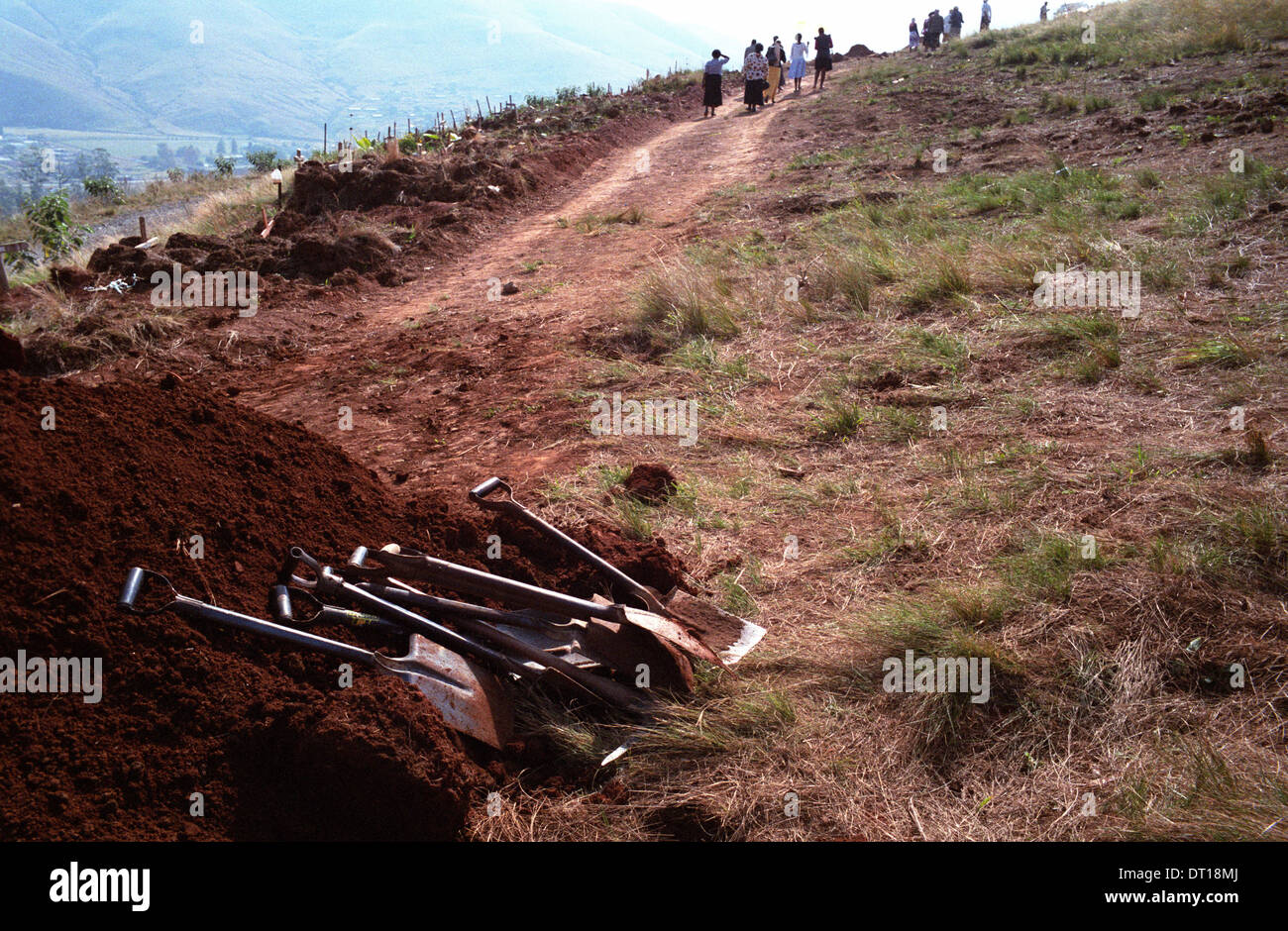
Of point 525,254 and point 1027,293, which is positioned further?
point 525,254

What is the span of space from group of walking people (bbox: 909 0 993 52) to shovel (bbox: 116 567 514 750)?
113ft

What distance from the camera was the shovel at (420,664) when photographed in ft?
10.2

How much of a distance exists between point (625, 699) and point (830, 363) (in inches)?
156

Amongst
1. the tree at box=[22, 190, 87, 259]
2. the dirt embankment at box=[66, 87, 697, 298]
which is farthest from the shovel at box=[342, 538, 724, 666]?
the tree at box=[22, 190, 87, 259]

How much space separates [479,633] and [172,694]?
1.14m

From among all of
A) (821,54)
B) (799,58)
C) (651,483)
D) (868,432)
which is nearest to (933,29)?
(799,58)

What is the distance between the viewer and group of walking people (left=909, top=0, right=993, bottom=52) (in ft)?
111

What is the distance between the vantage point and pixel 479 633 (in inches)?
140

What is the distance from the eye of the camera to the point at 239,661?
3.06 m

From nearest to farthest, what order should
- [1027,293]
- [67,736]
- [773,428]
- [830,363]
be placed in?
[67,736]
[773,428]
[830,363]
[1027,293]

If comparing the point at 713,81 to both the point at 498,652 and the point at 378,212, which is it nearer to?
the point at 378,212

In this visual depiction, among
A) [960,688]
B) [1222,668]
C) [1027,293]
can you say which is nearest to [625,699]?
[960,688]
